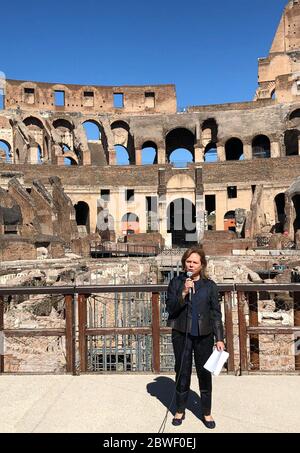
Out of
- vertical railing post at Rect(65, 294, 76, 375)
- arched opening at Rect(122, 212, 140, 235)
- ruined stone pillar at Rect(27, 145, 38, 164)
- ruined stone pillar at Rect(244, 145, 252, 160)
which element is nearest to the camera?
vertical railing post at Rect(65, 294, 76, 375)

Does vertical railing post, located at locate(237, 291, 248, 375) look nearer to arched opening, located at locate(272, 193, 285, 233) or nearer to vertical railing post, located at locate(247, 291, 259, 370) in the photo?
vertical railing post, located at locate(247, 291, 259, 370)

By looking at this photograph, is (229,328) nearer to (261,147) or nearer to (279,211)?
(279,211)

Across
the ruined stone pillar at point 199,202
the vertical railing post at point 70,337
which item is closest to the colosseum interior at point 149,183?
the ruined stone pillar at point 199,202

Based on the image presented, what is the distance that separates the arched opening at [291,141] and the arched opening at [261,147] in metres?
1.73

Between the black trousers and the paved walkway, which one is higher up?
the black trousers

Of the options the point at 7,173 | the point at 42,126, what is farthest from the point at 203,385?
the point at 42,126

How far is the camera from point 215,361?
12.3 ft

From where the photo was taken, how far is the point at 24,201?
28.2 meters

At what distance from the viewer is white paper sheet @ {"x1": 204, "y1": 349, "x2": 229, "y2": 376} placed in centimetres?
371

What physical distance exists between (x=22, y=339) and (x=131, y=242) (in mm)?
20104

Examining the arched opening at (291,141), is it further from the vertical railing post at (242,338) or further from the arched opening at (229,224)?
the vertical railing post at (242,338)

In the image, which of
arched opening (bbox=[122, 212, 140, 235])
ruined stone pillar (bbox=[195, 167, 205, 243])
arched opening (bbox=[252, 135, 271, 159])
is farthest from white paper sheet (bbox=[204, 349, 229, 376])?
arched opening (bbox=[252, 135, 271, 159])

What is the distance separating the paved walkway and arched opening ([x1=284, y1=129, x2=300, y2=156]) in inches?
1454
